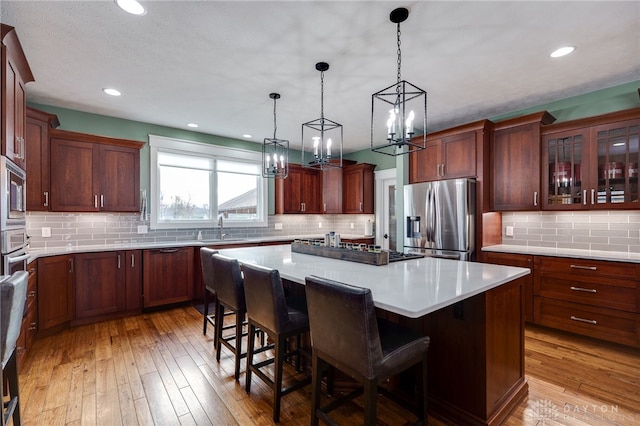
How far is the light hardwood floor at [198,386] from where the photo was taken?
1933mm

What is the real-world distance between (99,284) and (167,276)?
28.8 inches

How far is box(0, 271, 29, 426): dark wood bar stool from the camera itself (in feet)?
4.29

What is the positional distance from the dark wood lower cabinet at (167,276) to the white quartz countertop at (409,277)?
1.90 meters

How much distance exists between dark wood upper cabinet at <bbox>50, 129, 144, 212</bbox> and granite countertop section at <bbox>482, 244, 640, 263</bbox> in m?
4.59

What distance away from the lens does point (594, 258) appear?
2.94 meters

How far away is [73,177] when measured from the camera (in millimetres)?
3635

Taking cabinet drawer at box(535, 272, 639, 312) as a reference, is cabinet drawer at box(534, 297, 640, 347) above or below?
below

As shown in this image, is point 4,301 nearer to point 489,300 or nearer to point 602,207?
point 489,300

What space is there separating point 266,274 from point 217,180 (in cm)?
364

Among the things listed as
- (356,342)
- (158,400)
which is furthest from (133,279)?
(356,342)

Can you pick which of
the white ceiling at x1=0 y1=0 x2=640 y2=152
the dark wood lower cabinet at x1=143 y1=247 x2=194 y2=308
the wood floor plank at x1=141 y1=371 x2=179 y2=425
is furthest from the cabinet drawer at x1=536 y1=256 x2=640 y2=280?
the dark wood lower cabinet at x1=143 y1=247 x2=194 y2=308

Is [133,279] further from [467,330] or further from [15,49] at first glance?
[467,330]

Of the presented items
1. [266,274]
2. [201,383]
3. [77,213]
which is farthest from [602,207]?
[77,213]

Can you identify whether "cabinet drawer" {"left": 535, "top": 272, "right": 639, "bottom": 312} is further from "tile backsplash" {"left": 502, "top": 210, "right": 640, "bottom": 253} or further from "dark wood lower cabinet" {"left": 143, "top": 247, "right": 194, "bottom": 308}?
"dark wood lower cabinet" {"left": 143, "top": 247, "right": 194, "bottom": 308}
